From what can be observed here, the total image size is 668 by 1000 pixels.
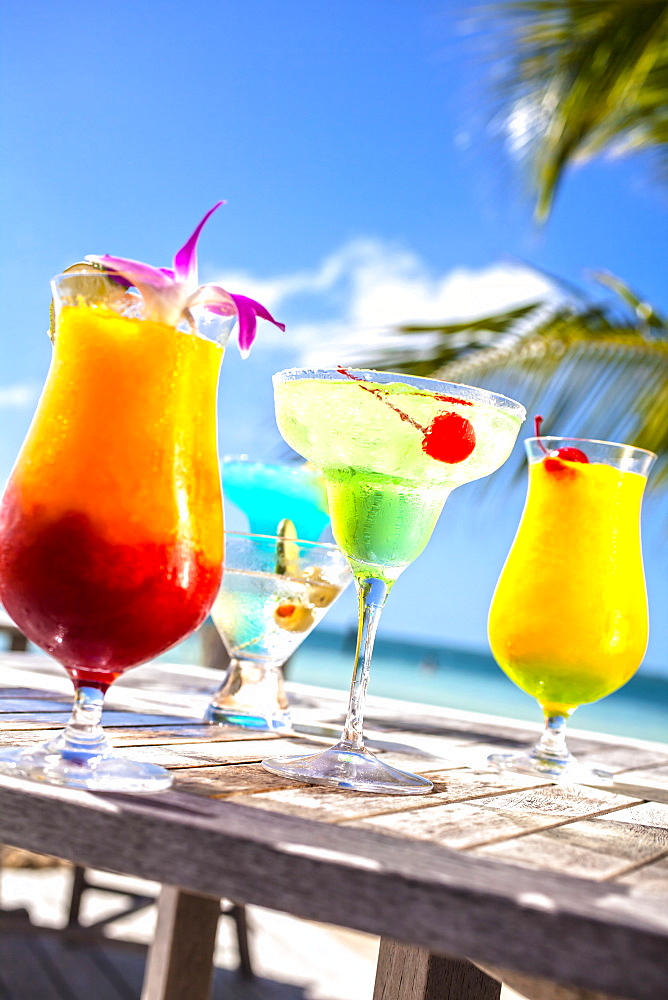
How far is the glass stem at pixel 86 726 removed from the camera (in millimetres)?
891

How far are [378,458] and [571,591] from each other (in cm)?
44

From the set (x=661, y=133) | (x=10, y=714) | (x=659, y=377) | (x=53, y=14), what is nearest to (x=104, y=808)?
(x=10, y=714)

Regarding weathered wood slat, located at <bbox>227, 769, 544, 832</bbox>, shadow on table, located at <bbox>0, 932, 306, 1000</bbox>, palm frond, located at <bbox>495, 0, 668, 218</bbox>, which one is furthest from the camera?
palm frond, located at <bbox>495, 0, 668, 218</bbox>

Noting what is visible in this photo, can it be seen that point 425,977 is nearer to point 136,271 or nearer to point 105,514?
point 105,514

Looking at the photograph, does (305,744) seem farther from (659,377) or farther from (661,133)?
(661,133)

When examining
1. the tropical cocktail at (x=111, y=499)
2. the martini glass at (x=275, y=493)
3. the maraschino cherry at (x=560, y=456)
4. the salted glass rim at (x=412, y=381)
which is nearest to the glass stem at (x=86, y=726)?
the tropical cocktail at (x=111, y=499)

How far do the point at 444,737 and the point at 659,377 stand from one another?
296 cm

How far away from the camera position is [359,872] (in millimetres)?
648

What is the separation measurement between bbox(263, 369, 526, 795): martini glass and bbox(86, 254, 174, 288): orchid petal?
1.01 ft

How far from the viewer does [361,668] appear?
3.74 ft

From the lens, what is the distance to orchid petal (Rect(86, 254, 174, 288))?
865 mm

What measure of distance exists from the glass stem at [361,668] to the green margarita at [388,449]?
0.04 m

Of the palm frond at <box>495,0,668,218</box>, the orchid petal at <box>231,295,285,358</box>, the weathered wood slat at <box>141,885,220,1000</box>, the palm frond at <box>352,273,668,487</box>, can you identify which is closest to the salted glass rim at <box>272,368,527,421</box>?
the orchid petal at <box>231,295,285,358</box>

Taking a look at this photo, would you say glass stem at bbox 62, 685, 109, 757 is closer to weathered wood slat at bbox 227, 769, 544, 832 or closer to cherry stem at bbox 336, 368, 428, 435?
weathered wood slat at bbox 227, 769, 544, 832
